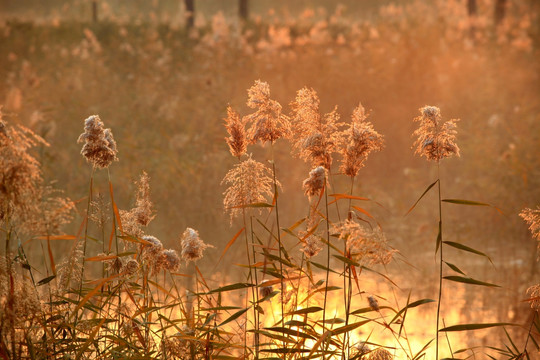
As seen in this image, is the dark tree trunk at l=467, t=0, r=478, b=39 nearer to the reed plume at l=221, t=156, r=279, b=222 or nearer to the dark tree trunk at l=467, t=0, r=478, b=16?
the dark tree trunk at l=467, t=0, r=478, b=16

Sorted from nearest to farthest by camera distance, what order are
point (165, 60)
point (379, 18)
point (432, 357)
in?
point (432, 357)
point (165, 60)
point (379, 18)

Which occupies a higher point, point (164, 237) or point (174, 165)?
point (174, 165)

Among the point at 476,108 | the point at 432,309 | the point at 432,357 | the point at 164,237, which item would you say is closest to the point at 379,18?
the point at 476,108

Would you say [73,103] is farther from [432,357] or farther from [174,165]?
[432,357]

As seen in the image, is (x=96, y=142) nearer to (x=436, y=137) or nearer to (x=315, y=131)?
(x=315, y=131)

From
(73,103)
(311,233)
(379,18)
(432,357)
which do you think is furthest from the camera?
(379,18)

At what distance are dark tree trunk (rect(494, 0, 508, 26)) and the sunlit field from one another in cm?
4

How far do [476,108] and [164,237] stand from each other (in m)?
3.41

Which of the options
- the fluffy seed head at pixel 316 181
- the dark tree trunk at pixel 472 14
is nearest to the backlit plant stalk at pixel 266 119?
the fluffy seed head at pixel 316 181

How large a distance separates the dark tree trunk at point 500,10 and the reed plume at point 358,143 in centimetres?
744

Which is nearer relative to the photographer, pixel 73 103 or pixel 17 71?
pixel 73 103

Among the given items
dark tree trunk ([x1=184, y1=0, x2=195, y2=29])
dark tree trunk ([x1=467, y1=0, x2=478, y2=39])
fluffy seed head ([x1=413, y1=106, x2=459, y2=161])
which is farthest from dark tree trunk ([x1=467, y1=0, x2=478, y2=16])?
fluffy seed head ([x1=413, y1=106, x2=459, y2=161])

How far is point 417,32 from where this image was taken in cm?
802

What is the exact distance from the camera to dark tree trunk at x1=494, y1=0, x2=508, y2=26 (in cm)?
880
